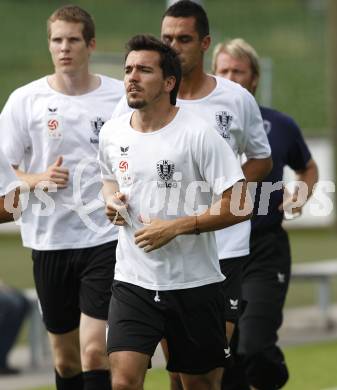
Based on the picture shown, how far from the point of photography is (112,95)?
27.2ft

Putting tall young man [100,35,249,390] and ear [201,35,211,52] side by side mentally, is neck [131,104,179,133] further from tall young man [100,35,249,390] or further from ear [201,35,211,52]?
ear [201,35,211,52]

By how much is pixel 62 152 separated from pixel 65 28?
29.9 inches

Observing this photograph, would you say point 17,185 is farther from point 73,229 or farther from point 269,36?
point 269,36

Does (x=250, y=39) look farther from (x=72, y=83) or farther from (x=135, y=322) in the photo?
(x=135, y=322)

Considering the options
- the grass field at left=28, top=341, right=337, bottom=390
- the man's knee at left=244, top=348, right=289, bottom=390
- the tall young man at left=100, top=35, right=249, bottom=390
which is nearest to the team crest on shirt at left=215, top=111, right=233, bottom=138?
the tall young man at left=100, top=35, right=249, bottom=390

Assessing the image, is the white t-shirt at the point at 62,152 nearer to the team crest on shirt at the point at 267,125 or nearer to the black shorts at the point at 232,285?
the black shorts at the point at 232,285

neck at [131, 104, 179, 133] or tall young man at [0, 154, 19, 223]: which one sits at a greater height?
neck at [131, 104, 179, 133]

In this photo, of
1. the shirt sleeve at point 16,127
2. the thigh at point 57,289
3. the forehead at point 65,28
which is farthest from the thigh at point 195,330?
the forehead at point 65,28

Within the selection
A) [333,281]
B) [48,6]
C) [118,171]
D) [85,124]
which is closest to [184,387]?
[118,171]

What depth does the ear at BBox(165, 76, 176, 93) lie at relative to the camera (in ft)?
22.9

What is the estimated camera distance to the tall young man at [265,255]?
879 cm

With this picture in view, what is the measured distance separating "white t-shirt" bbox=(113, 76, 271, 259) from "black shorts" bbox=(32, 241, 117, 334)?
73 cm

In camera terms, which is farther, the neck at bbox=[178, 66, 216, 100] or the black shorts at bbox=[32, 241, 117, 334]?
the black shorts at bbox=[32, 241, 117, 334]

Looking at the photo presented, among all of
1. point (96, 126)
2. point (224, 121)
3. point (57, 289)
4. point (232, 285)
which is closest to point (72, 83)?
point (96, 126)
